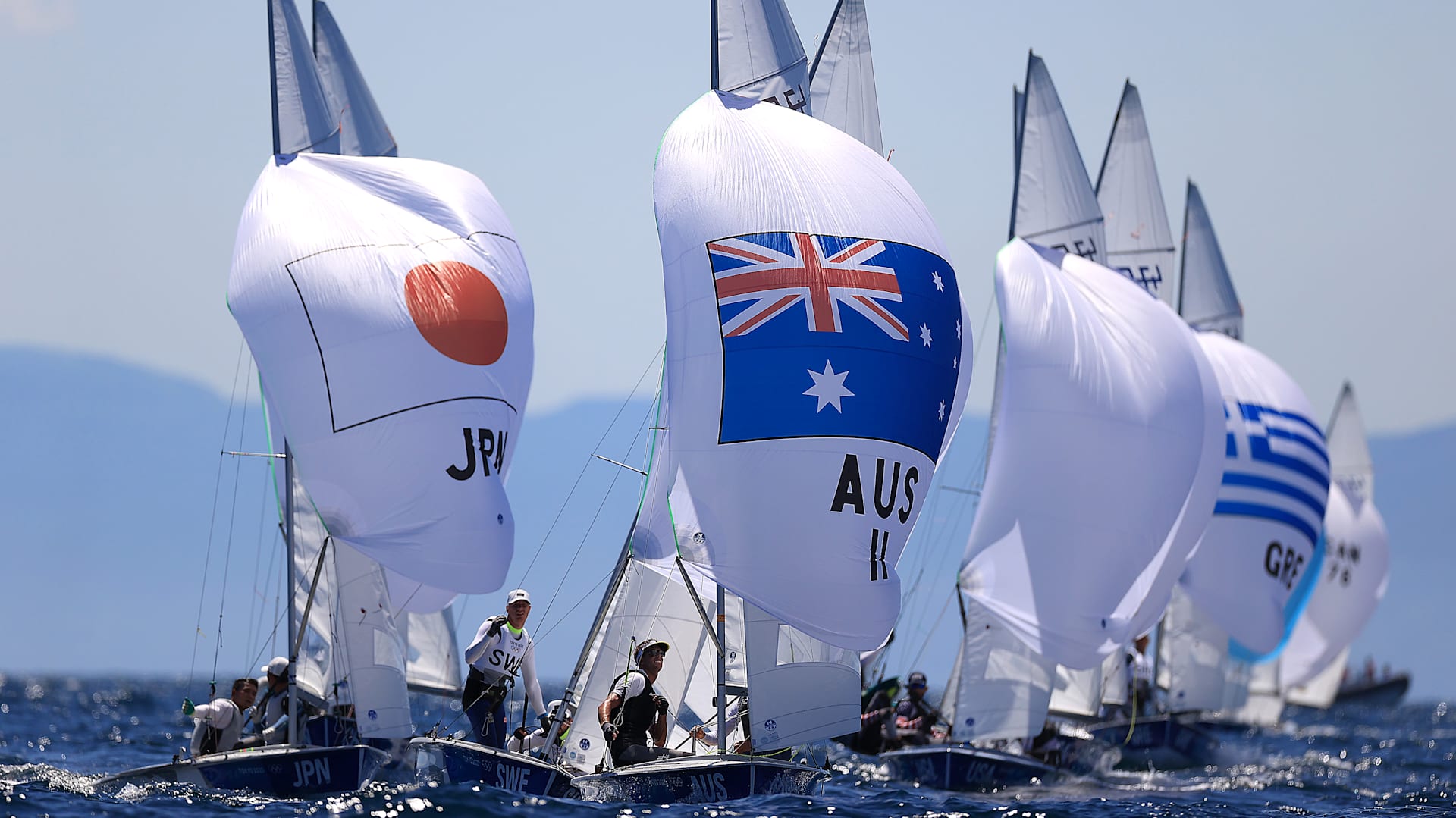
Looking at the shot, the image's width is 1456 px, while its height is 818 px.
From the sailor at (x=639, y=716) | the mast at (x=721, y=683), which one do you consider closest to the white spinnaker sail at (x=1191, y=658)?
the mast at (x=721, y=683)

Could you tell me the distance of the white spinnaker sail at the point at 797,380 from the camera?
44.7 ft

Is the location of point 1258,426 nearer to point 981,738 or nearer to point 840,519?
point 981,738

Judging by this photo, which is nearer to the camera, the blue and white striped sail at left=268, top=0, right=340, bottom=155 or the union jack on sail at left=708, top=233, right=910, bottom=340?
the union jack on sail at left=708, top=233, right=910, bottom=340

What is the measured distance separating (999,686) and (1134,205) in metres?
9.22

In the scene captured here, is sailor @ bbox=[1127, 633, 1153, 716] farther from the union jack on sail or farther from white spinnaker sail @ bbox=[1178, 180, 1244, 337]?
the union jack on sail

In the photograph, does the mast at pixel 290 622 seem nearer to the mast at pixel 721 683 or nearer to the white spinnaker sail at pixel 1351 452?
the mast at pixel 721 683

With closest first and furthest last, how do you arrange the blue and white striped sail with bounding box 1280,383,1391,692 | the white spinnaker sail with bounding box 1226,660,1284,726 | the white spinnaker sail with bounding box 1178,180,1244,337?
the white spinnaker sail with bounding box 1178,180,1244,337, the white spinnaker sail with bounding box 1226,660,1284,726, the blue and white striped sail with bounding box 1280,383,1391,692

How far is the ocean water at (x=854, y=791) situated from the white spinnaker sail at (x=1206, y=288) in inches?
273

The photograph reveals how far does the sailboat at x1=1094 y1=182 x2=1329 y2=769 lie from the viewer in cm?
2384

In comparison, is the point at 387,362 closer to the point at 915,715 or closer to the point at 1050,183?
the point at 915,715

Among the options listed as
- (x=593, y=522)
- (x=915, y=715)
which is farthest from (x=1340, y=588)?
(x=593, y=522)

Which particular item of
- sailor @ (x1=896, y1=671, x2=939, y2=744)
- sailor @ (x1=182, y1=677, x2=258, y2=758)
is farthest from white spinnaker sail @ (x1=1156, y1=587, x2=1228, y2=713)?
sailor @ (x1=182, y1=677, x2=258, y2=758)

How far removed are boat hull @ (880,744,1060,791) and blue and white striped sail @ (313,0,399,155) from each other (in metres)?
8.62

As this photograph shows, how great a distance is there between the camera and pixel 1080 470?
60.4 ft
